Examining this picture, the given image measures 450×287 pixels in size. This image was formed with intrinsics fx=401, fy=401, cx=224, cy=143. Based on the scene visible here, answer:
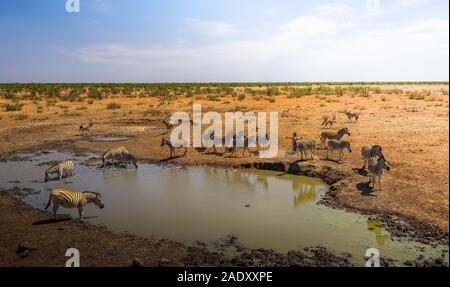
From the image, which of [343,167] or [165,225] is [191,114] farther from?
[165,225]

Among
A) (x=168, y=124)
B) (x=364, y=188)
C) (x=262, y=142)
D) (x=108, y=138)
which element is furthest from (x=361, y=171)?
(x=108, y=138)

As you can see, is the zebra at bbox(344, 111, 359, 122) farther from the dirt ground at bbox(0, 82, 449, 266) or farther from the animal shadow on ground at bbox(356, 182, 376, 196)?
the animal shadow on ground at bbox(356, 182, 376, 196)

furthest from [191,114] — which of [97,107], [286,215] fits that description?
[286,215]

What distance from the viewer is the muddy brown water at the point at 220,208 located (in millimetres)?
9805

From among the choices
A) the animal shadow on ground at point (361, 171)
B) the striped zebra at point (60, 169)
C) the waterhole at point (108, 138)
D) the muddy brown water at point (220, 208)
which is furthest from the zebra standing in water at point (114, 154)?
the animal shadow on ground at point (361, 171)

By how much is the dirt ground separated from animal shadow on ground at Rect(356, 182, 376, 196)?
3 cm

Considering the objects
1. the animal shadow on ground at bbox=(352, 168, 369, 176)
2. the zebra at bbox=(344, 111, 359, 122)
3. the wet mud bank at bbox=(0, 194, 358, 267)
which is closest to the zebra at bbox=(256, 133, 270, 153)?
the animal shadow on ground at bbox=(352, 168, 369, 176)

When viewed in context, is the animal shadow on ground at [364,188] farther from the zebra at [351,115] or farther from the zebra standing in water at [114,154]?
the zebra at [351,115]

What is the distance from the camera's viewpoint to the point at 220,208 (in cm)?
1216

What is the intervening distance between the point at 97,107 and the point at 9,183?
25244mm

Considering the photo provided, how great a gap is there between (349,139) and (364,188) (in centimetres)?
792

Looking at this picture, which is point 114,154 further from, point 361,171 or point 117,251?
point 361,171

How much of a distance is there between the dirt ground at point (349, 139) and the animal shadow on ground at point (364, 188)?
30 mm

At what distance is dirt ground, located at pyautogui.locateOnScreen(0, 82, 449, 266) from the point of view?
39.4ft
